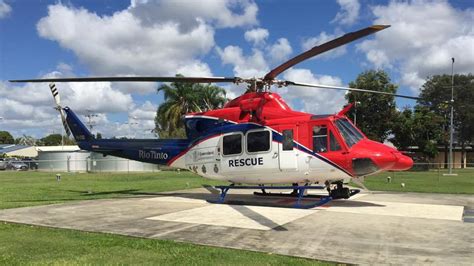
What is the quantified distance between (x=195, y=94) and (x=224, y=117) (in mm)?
36704

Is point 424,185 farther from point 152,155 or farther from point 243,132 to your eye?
point 152,155

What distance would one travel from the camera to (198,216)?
11.8 metres

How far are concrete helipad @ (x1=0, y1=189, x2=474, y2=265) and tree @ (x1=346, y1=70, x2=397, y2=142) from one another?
4153 cm

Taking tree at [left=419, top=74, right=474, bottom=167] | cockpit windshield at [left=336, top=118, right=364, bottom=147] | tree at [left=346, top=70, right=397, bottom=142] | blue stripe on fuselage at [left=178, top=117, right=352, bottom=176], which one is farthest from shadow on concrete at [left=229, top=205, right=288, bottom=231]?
tree at [left=419, top=74, right=474, bottom=167]

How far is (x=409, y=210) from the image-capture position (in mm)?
12789

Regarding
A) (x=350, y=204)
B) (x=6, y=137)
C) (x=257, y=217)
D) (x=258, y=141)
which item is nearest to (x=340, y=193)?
(x=350, y=204)

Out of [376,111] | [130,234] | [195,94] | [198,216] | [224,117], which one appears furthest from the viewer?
[376,111]

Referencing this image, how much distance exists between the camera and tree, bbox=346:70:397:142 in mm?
55781

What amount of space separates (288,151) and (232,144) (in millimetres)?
2064

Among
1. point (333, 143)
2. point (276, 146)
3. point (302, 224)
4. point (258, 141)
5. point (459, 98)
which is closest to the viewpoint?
point (302, 224)

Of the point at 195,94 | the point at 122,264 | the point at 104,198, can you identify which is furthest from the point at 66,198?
the point at 195,94

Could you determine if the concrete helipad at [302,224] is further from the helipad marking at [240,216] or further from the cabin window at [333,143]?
the cabin window at [333,143]

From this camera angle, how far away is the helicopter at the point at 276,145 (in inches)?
510

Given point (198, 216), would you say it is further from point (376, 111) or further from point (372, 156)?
point (376, 111)
